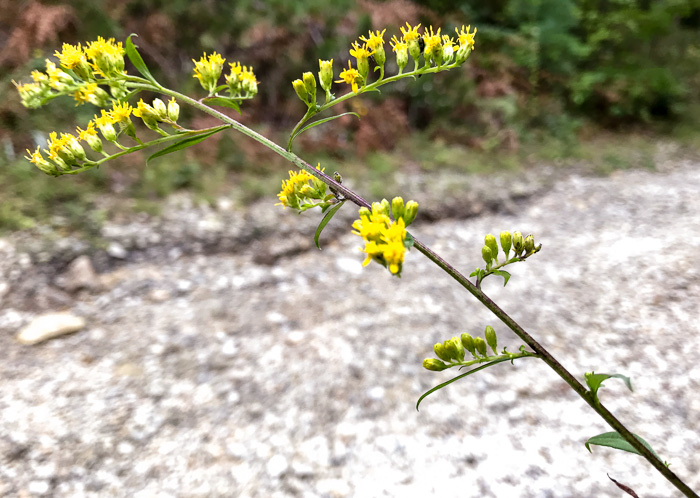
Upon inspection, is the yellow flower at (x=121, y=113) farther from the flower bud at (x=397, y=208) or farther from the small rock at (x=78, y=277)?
the small rock at (x=78, y=277)

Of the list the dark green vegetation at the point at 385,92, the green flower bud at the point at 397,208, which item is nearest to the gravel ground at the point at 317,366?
the dark green vegetation at the point at 385,92

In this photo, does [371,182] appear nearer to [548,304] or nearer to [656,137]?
[548,304]

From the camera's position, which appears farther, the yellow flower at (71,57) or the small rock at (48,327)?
the small rock at (48,327)

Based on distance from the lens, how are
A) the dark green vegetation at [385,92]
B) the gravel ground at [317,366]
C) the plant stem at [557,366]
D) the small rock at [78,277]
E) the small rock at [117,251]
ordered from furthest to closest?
the dark green vegetation at [385,92] → the small rock at [117,251] → the small rock at [78,277] → the gravel ground at [317,366] → the plant stem at [557,366]

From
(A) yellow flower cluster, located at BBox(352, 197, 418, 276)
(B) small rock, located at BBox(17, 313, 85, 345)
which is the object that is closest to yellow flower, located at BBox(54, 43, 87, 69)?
(A) yellow flower cluster, located at BBox(352, 197, 418, 276)

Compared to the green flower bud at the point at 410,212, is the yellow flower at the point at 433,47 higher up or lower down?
higher up

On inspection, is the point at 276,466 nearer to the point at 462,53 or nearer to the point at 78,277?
the point at 462,53

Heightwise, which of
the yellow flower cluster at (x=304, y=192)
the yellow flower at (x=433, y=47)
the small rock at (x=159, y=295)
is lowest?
the small rock at (x=159, y=295)

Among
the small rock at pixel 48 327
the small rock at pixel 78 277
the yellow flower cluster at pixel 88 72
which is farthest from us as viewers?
the small rock at pixel 78 277
